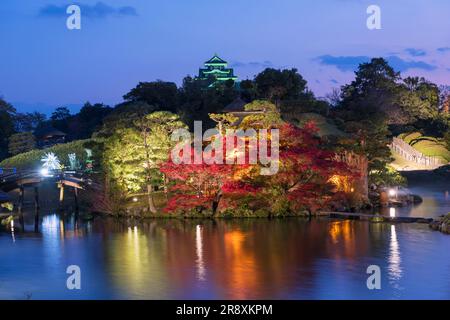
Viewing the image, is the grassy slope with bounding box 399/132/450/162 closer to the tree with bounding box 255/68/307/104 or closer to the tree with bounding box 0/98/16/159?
the tree with bounding box 255/68/307/104

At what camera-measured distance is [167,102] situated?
54.3 metres

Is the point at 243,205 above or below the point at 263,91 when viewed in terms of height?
below

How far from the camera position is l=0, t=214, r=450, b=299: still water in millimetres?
18656

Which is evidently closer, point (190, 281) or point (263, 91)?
point (190, 281)

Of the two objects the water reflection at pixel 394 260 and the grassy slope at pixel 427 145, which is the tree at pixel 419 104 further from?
the water reflection at pixel 394 260

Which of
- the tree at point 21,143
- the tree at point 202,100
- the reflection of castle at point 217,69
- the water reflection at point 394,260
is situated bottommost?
the water reflection at point 394,260

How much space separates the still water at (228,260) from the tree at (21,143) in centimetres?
2632

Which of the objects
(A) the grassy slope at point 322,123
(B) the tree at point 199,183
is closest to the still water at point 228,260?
(B) the tree at point 199,183

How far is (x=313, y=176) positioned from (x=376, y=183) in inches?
242

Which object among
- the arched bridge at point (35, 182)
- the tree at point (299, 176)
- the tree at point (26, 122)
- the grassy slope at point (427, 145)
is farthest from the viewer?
the tree at point (26, 122)

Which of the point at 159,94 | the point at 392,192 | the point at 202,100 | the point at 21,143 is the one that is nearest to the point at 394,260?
the point at 392,192

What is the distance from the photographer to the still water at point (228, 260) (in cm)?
1866
